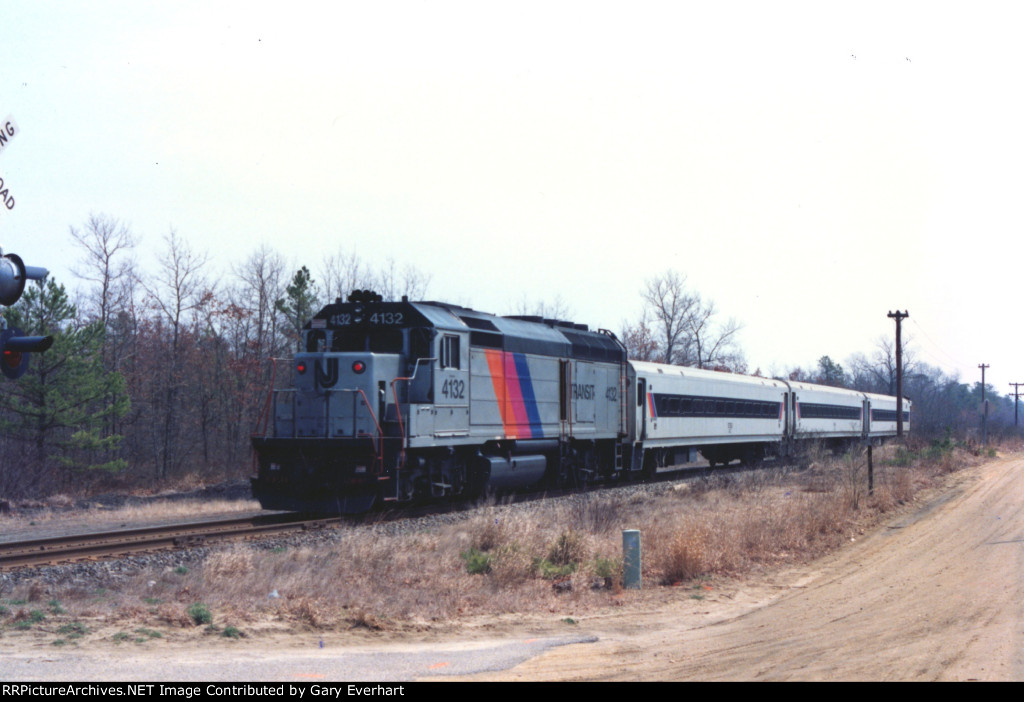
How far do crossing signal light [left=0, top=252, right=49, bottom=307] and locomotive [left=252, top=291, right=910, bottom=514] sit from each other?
25.8 ft

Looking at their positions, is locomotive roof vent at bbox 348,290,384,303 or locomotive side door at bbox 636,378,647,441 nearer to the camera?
locomotive roof vent at bbox 348,290,384,303

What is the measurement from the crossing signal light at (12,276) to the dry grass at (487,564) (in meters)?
3.00

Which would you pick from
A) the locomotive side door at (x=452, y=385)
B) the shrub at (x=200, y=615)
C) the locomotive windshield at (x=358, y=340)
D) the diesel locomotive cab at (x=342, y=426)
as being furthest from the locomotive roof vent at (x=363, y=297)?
the shrub at (x=200, y=615)

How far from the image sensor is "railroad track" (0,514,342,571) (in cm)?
1217

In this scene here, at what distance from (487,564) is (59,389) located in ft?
80.7

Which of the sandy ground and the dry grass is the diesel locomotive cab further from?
the sandy ground

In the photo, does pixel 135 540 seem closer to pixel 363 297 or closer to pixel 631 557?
pixel 363 297

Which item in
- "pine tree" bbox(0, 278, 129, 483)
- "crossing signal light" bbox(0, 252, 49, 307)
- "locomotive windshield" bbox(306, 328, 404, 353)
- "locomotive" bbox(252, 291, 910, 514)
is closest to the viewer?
"crossing signal light" bbox(0, 252, 49, 307)

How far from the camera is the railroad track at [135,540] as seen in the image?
39.9 ft

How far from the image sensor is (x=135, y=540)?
13938 millimetres

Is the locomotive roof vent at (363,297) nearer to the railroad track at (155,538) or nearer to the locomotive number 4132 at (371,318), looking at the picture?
the locomotive number 4132 at (371,318)

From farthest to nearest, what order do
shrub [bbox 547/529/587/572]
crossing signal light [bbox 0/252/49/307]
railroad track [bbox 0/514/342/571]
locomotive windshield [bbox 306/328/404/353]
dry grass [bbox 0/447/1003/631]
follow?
locomotive windshield [bbox 306/328/404/353]
shrub [bbox 547/529/587/572]
railroad track [bbox 0/514/342/571]
dry grass [bbox 0/447/1003/631]
crossing signal light [bbox 0/252/49/307]

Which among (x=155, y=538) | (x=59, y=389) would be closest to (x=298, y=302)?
(x=59, y=389)

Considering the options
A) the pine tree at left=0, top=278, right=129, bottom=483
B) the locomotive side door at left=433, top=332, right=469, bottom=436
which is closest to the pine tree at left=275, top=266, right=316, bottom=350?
the pine tree at left=0, top=278, right=129, bottom=483
